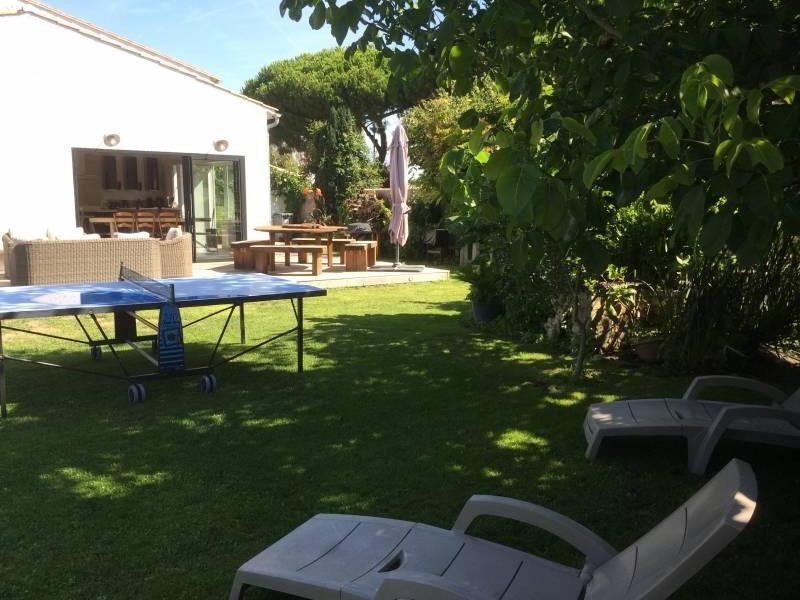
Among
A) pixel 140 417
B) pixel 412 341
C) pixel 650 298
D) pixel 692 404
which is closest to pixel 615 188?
pixel 692 404

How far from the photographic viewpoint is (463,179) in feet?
8.23

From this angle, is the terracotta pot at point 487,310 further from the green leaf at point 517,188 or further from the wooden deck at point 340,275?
the green leaf at point 517,188

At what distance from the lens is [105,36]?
57.8 feet

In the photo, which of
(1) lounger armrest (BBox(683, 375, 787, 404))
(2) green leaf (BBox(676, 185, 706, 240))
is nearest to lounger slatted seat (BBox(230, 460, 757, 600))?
(2) green leaf (BBox(676, 185, 706, 240))

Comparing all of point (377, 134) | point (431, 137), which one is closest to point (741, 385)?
point (431, 137)

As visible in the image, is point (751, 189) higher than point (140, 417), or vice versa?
point (751, 189)

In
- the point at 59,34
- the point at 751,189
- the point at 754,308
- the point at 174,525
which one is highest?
the point at 59,34

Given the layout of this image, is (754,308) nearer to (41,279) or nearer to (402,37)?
(402,37)

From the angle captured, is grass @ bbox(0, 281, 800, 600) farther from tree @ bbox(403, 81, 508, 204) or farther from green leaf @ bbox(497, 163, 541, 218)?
tree @ bbox(403, 81, 508, 204)

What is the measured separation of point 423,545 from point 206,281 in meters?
4.80

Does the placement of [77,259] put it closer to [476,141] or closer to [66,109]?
[66,109]

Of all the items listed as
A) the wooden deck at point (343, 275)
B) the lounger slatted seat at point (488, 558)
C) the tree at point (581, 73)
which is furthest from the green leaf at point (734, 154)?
the wooden deck at point (343, 275)

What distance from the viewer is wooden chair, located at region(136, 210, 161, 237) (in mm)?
16344

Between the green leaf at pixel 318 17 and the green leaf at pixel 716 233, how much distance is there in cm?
191
